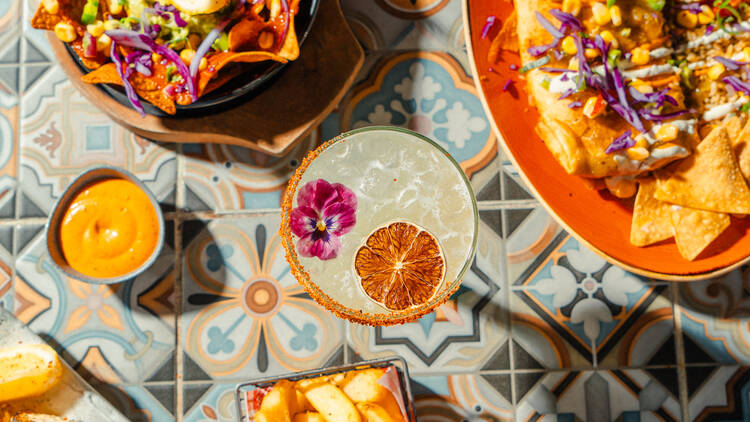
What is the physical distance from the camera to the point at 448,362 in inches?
57.7

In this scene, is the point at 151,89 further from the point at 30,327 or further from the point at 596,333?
the point at 596,333

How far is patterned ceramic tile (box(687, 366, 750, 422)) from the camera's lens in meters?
1.48

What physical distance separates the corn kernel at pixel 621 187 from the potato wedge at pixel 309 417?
774 mm

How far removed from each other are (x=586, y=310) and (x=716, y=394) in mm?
382

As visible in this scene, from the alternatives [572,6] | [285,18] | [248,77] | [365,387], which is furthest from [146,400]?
[572,6]

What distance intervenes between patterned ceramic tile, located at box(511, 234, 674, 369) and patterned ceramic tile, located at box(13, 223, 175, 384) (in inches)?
35.4

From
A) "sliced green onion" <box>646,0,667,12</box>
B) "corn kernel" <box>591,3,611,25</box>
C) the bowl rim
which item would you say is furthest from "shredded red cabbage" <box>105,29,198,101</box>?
"sliced green onion" <box>646,0,667,12</box>

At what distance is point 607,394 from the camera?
1481mm

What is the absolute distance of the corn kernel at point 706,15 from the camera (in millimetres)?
1209

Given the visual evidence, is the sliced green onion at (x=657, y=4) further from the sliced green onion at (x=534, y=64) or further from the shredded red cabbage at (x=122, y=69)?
the shredded red cabbage at (x=122, y=69)

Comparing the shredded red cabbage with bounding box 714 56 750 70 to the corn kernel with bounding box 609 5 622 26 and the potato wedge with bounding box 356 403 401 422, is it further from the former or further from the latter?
the potato wedge with bounding box 356 403 401 422

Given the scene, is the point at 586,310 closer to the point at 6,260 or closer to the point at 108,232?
the point at 108,232

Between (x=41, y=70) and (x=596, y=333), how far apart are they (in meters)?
1.52

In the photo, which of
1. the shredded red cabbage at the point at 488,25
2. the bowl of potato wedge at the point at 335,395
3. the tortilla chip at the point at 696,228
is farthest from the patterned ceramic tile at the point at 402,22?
the bowl of potato wedge at the point at 335,395
